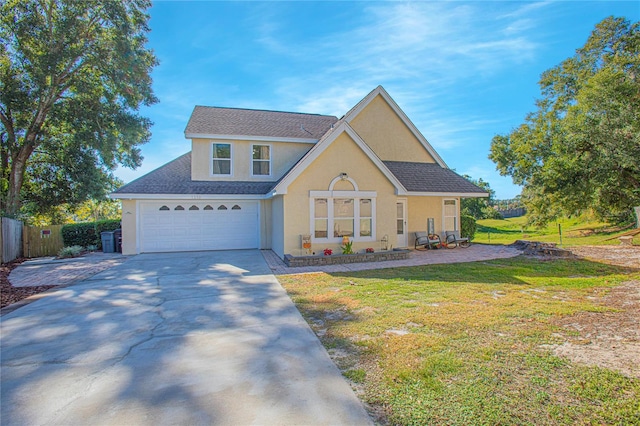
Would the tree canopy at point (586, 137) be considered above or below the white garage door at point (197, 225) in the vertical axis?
above

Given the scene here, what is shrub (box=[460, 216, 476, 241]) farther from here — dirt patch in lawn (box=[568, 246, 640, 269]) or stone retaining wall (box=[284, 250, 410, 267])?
stone retaining wall (box=[284, 250, 410, 267])

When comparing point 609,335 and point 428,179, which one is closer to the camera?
point 609,335

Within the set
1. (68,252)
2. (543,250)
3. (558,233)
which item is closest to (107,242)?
(68,252)

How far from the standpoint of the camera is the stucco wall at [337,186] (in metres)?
11.3

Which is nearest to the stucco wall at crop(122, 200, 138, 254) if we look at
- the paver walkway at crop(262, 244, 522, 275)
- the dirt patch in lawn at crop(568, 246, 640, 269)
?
the paver walkway at crop(262, 244, 522, 275)

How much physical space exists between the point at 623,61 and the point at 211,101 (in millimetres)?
24178

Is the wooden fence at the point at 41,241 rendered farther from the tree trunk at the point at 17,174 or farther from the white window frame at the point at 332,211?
the white window frame at the point at 332,211

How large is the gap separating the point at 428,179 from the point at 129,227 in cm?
1483

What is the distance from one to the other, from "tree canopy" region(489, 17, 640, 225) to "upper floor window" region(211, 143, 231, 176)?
18.7 meters

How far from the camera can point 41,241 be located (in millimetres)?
14688

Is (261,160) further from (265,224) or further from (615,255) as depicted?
(615,255)

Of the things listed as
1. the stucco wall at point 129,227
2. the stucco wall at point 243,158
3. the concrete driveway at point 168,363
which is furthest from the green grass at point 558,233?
the stucco wall at point 129,227

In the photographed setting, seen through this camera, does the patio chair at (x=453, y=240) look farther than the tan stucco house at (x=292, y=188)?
Yes

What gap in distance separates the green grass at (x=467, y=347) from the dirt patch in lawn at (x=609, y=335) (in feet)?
0.60
